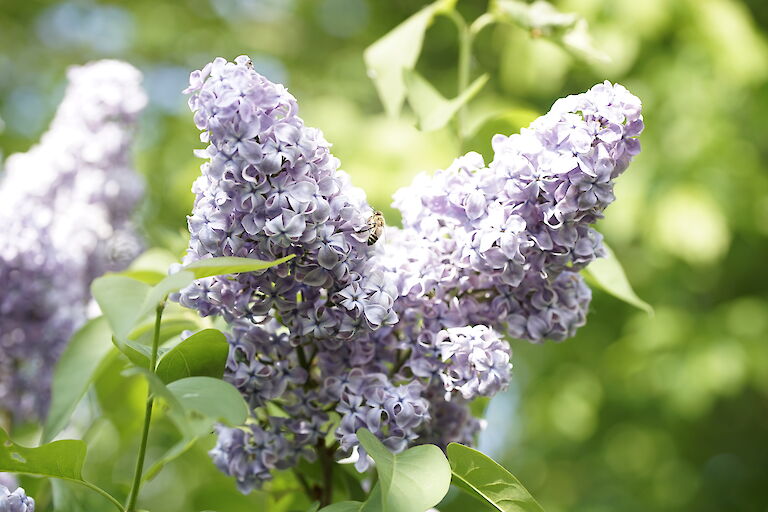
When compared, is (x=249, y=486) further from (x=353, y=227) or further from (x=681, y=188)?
(x=681, y=188)

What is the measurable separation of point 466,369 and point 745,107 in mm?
2294

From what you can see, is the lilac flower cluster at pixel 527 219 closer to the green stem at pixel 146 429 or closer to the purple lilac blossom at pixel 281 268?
the purple lilac blossom at pixel 281 268

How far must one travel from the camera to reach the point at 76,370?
704mm

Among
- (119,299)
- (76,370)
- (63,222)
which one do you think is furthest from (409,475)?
(63,222)

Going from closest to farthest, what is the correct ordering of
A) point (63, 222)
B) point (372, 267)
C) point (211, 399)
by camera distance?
point (211, 399)
point (372, 267)
point (63, 222)

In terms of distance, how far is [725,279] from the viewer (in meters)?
3.12

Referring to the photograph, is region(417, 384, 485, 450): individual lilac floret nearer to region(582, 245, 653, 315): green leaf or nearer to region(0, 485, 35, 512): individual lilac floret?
region(582, 245, 653, 315): green leaf

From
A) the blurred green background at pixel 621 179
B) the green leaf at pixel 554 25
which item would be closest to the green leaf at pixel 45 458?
the green leaf at pixel 554 25

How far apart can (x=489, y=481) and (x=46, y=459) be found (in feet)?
0.86

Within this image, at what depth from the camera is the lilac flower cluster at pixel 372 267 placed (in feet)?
1.68

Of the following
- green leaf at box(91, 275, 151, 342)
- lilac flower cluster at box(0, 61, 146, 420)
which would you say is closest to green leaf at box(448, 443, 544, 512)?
green leaf at box(91, 275, 151, 342)

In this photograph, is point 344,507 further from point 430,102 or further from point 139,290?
point 430,102

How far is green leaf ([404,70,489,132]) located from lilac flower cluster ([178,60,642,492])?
0.06 m

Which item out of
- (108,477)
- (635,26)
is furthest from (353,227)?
(635,26)
